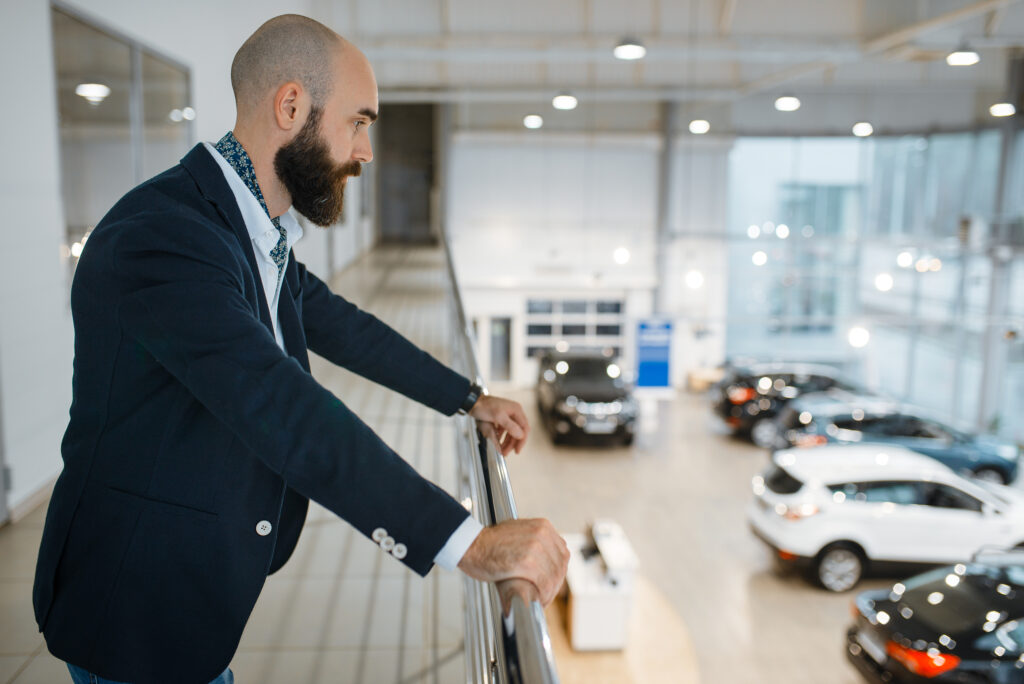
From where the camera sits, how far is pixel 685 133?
1441 centimetres

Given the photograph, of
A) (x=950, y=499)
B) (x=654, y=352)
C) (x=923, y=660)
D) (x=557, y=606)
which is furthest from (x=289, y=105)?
(x=654, y=352)

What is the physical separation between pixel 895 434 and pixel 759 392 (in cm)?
212

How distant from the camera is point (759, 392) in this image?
12234mm

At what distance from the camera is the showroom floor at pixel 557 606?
2.03m

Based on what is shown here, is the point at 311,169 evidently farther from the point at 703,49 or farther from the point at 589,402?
the point at 703,49

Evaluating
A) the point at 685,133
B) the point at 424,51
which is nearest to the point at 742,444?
the point at 685,133

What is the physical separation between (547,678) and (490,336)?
46.3ft

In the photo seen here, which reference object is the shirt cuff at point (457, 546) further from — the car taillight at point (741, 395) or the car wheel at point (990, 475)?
the car taillight at point (741, 395)

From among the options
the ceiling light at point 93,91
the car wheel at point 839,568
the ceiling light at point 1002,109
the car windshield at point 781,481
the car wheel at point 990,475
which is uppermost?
the ceiling light at point 1002,109

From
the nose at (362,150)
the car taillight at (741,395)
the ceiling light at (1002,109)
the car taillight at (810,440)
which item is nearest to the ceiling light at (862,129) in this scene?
the ceiling light at (1002,109)

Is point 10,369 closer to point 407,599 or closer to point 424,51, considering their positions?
point 407,599

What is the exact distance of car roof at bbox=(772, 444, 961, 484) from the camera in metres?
7.45

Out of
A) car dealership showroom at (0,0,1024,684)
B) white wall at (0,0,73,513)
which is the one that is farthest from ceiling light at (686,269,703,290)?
white wall at (0,0,73,513)

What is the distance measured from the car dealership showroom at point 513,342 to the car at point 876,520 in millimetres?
36
